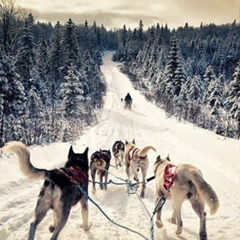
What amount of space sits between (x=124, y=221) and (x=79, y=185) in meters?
1.50

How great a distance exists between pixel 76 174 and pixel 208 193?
2108mm

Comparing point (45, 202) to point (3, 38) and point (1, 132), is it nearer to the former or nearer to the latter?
point (1, 132)

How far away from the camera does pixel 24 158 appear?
3992 millimetres

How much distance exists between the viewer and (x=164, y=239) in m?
4.91

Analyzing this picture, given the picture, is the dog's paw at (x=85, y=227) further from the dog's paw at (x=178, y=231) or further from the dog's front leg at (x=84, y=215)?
the dog's paw at (x=178, y=231)

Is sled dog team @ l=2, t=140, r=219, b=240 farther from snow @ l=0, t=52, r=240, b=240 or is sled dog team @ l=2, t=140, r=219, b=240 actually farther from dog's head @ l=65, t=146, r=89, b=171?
snow @ l=0, t=52, r=240, b=240

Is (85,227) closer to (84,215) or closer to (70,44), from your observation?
(84,215)

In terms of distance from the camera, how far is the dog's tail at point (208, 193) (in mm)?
4094

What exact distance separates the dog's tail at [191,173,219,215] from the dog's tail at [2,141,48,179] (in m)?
2.14

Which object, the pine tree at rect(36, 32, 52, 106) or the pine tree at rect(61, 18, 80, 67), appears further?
the pine tree at rect(61, 18, 80, 67)

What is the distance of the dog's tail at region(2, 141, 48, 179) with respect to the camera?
389 cm

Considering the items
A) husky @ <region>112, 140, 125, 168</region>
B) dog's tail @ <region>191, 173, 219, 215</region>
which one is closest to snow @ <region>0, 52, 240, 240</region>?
husky @ <region>112, 140, 125, 168</region>

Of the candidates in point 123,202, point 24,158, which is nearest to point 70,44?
point 123,202

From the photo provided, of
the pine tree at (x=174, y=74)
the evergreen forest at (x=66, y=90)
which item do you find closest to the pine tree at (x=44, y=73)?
the evergreen forest at (x=66, y=90)
